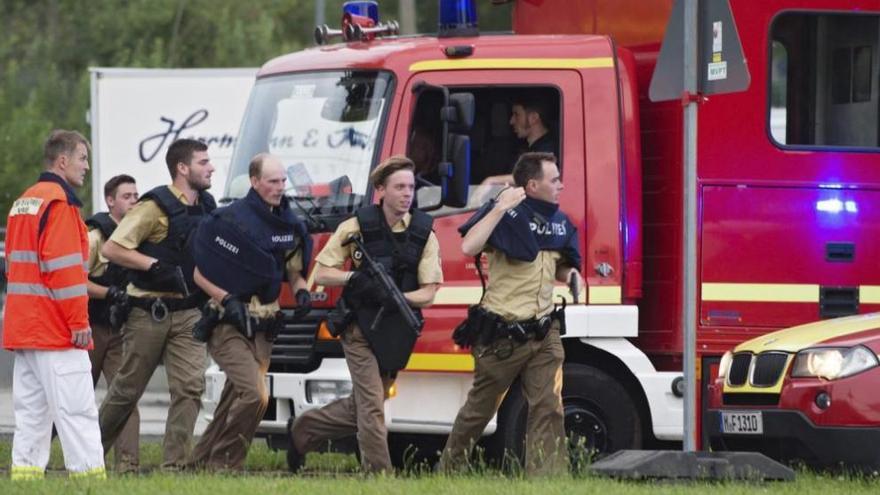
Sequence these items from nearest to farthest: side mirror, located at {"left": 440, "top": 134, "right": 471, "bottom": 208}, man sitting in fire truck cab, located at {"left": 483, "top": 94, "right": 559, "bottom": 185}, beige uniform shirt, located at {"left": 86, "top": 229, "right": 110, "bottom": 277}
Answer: side mirror, located at {"left": 440, "top": 134, "right": 471, "bottom": 208} → man sitting in fire truck cab, located at {"left": 483, "top": 94, "right": 559, "bottom": 185} → beige uniform shirt, located at {"left": 86, "top": 229, "right": 110, "bottom": 277}

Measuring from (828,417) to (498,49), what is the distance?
2.85m

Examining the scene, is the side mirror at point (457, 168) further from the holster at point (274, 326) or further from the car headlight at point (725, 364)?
the car headlight at point (725, 364)

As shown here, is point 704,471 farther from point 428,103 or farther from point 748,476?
point 428,103

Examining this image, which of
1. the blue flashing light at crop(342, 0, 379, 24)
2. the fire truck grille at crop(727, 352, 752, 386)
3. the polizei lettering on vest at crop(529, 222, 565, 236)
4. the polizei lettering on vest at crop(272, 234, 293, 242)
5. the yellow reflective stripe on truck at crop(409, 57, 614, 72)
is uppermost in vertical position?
the blue flashing light at crop(342, 0, 379, 24)

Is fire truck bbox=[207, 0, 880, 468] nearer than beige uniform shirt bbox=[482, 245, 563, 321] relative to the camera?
No

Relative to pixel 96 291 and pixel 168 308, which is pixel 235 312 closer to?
pixel 168 308

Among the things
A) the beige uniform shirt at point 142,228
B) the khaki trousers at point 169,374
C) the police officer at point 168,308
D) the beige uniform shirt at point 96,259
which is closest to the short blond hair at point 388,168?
the police officer at point 168,308

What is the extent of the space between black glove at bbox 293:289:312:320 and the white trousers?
4.08ft

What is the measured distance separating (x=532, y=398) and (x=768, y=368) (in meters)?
1.22

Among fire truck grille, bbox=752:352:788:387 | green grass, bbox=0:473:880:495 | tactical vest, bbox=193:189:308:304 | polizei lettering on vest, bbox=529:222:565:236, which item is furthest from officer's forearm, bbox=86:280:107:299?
fire truck grille, bbox=752:352:788:387

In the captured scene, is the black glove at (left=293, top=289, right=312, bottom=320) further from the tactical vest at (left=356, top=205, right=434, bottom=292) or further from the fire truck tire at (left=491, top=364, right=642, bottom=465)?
the fire truck tire at (left=491, top=364, right=642, bottom=465)

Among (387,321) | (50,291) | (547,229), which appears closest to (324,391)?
(387,321)

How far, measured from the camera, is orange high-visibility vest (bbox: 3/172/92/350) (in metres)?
9.27

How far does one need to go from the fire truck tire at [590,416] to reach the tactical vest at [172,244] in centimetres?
188
